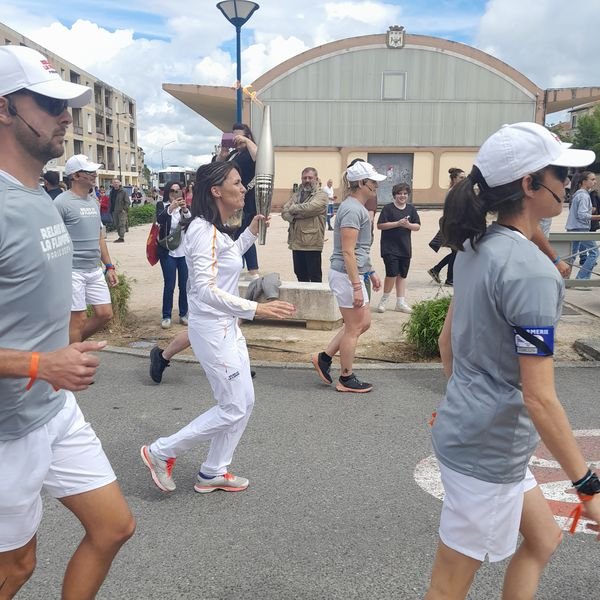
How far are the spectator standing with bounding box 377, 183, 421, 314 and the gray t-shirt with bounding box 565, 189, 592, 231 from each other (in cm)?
358

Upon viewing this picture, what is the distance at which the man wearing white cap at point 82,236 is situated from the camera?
573 cm

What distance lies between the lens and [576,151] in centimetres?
198

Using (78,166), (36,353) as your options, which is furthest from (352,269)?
(36,353)

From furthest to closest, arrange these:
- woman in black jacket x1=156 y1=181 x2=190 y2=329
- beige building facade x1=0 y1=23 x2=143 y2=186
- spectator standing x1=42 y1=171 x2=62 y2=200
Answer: beige building facade x1=0 y1=23 x2=143 y2=186 < spectator standing x1=42 y1=171 x2=62 y2=200 < woman in black jacket x1=156 y1=181 x2=190 y2=329

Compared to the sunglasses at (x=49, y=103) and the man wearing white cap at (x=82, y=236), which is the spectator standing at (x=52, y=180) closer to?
the man wearing white cap at (x=82, y=236)

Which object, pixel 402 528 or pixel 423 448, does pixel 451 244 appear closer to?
pixel 402 528

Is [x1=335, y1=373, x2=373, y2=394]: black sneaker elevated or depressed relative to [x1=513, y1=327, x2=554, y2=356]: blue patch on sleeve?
depressed

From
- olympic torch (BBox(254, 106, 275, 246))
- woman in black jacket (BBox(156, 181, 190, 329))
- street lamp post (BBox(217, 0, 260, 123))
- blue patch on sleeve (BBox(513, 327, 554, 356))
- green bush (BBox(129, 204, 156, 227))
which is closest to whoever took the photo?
blue patch on sleeve (BBox(513, 327, 554, 356))

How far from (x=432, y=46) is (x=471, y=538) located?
41211mm

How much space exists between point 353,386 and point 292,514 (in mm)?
2254

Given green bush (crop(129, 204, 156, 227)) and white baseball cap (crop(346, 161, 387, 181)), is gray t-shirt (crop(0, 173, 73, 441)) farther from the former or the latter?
green bush (crop(129, 204, 156, 227))

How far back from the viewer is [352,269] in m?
5.25

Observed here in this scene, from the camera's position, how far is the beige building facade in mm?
71750

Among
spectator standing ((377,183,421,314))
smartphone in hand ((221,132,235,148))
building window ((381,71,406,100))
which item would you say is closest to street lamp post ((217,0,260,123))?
smartphone in hand ((221,132,235,148))
